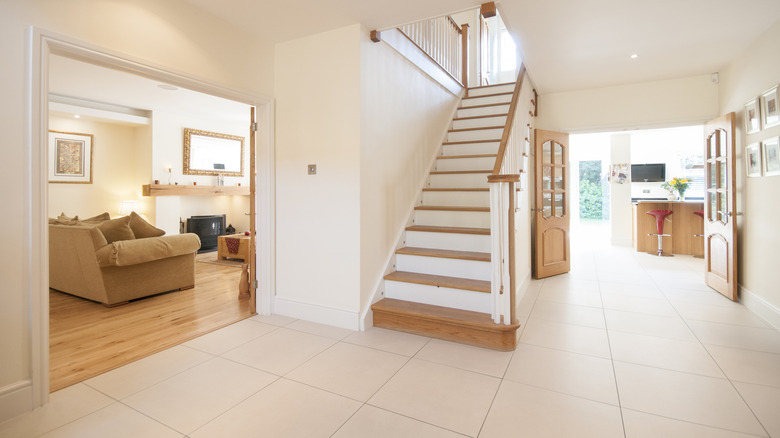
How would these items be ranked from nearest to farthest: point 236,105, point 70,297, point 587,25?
point 587,25, point 70,297, point 236,105

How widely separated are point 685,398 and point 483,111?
4098mm

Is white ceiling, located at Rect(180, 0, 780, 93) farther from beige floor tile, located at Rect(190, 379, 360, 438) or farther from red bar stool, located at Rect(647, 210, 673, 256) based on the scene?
red bar stool, located at Rect(647, 210, 673, 256)

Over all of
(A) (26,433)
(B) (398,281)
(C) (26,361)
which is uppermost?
(B) (398,281)

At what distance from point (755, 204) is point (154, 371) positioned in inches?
208

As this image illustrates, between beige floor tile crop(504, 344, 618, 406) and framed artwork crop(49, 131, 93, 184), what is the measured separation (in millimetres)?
7691

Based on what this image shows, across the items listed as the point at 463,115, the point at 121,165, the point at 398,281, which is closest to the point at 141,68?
the point at 398,281

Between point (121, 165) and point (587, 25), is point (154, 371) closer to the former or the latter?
point (587, 25)

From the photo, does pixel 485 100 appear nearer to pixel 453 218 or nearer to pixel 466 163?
pixel 466 163

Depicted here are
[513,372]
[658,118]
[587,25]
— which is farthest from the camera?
[658,118]

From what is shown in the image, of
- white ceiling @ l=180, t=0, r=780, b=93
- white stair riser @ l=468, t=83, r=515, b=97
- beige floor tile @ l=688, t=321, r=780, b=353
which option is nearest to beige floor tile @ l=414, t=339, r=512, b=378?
beige floor tile @ l=688, t=321, r=780, b=353

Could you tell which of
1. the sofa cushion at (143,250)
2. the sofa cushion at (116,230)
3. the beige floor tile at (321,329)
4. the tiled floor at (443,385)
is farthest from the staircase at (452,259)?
the sofa cushion at (116,230)

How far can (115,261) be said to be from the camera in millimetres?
3611

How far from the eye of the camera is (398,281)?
10.6 ft

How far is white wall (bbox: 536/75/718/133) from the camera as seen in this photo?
446 centimetres
